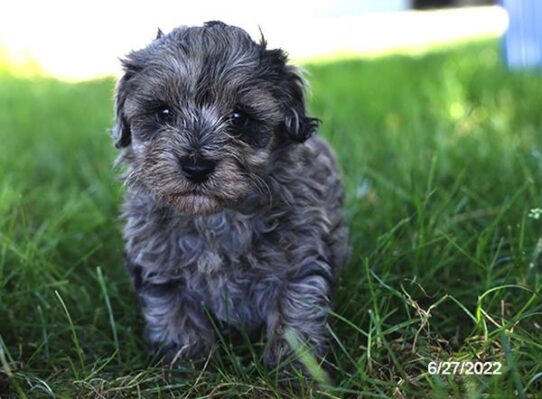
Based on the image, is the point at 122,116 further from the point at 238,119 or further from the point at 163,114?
the point at 238,119

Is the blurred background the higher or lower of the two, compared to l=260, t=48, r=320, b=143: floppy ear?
lower

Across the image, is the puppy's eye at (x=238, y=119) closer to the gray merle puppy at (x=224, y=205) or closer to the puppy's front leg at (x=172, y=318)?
the gray merle puppy at (x=224, y=205)

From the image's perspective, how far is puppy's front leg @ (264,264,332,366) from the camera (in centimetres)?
285

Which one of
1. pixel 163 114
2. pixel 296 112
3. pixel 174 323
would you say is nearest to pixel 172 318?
pixel 174 323

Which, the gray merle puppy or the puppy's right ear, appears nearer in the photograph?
the gray merle puppy

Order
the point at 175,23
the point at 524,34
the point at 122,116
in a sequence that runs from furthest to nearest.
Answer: the point at 175,23 → the point at 524,34 → the point at 122,116

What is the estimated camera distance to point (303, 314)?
113 inches

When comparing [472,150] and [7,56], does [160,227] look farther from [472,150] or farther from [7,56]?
[7,56]

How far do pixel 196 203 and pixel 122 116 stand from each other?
0.63m

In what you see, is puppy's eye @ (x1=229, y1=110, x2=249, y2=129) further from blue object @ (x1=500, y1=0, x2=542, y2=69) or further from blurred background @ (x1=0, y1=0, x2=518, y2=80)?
blurred background @ (x1=0, y1=0, x2=518, y2=80)

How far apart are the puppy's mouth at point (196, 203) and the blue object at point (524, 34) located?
19.4 feet

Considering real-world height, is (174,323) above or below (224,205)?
below
